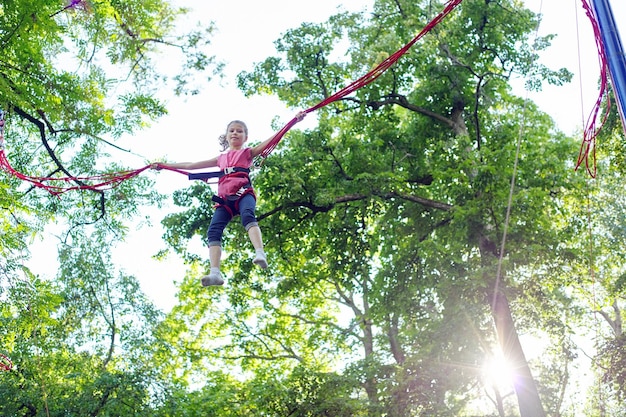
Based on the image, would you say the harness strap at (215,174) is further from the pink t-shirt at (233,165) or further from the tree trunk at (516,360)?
the tree trunk at (516,360)

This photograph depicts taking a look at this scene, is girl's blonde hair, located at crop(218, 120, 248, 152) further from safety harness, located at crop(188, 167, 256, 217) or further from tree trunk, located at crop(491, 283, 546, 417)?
tree trunk, located at crop(491, 283, 546, 417)

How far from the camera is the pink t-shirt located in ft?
16.2

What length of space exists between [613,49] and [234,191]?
2777mm

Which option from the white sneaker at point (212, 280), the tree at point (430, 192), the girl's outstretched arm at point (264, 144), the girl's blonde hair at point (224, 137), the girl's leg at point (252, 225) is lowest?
the white sneaker at point (212, 280)

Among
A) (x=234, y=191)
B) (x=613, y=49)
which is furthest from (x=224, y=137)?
(x=613, y=49)

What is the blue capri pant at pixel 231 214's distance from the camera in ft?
15.7

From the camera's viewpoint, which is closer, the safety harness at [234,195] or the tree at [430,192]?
the safety harness at [234,195]

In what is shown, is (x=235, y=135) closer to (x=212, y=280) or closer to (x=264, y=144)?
(x=264, y=144)

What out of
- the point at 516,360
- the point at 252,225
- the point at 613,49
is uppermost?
the point at 516,360

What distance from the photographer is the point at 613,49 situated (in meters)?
3.93

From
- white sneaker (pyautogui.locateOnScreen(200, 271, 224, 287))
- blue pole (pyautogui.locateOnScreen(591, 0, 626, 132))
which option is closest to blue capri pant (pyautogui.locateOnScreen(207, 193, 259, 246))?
white sneaker (pyautogui.locateOnScreen(200, 271, 224, 287))

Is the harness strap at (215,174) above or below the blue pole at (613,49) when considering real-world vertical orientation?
above

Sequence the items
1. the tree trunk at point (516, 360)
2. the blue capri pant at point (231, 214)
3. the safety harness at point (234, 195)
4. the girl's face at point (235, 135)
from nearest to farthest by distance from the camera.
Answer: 1. the blue capri pant at point (231, 214)
2. the safety harness at point (234, 195)
3. the girl's face at point (235, 135)
4. the tree trunk at point (516, 360)

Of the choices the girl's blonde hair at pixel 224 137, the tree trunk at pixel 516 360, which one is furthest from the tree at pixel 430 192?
the girl's blonde hair at pixel 224 137
